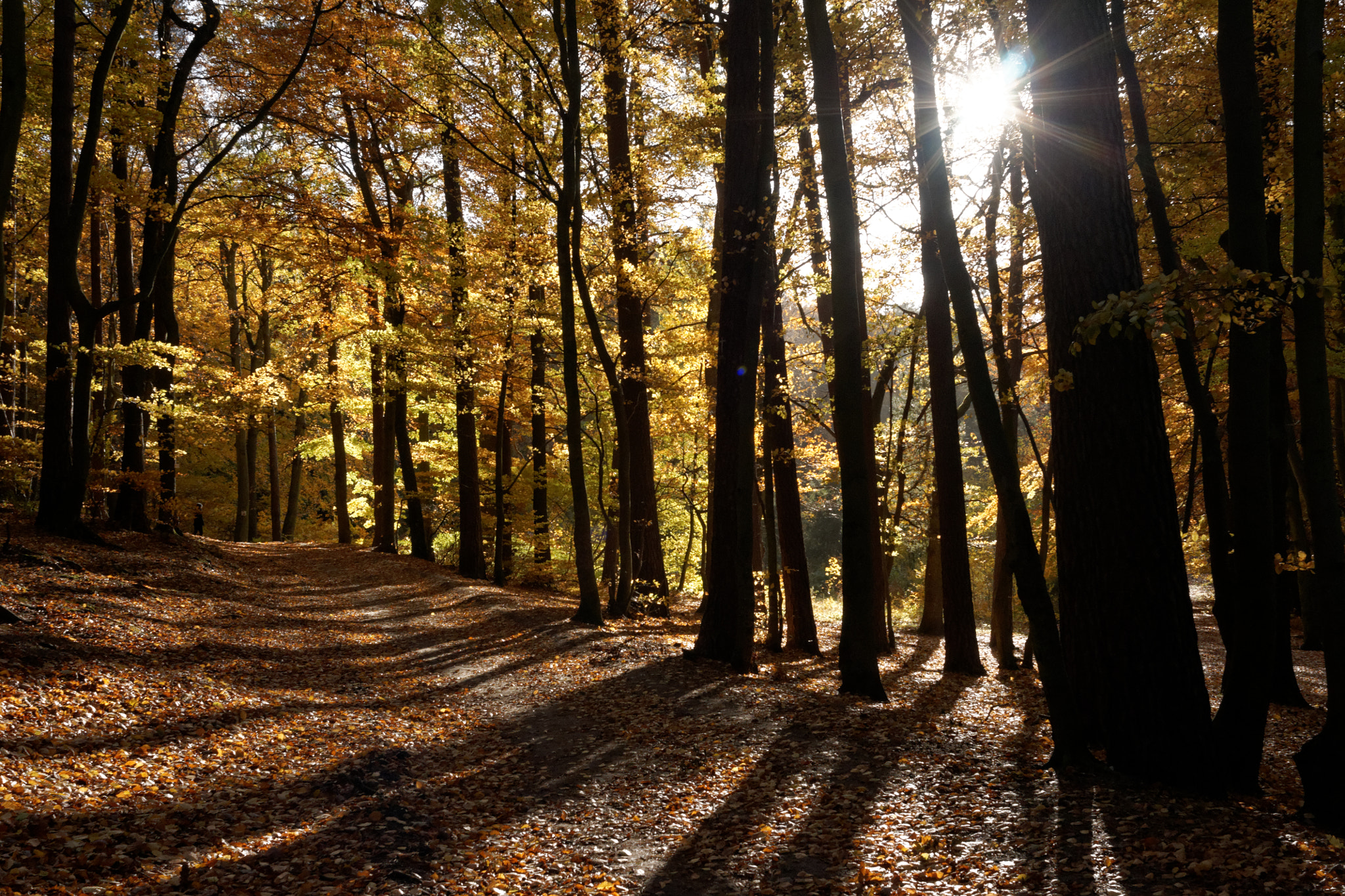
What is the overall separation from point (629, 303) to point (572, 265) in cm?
161

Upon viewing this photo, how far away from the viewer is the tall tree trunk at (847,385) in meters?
7.64

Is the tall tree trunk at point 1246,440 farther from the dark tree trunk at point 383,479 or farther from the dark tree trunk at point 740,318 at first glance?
the dark tree trunk at point 383,479

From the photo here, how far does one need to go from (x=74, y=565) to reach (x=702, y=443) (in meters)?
10.8

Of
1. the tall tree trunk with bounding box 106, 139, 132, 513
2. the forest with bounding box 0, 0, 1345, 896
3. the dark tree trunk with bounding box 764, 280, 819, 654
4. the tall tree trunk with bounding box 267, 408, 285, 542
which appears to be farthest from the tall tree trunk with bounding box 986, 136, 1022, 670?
the tall tree trunk with bounding box 267, 408, 285, 542

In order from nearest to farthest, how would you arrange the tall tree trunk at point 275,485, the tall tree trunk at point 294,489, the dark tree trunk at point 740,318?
the dark tree trunk at point 740,318 < the tall tree trunk at point 275,485 < the tall tree trunk at point 294,489

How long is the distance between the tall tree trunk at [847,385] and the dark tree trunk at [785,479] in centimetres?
325

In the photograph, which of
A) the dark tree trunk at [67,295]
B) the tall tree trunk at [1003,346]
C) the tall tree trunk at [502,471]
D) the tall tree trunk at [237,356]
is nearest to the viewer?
the dark tree trunk at [67,295]

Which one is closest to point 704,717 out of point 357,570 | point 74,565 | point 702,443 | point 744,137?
point 744,137

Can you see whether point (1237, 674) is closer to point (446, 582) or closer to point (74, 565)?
point (74, 565)

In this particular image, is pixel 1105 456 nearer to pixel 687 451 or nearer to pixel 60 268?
pixel 60 268

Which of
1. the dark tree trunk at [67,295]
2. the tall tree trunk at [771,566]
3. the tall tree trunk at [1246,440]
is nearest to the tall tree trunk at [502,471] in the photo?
the tall tree trunk at [771,566]

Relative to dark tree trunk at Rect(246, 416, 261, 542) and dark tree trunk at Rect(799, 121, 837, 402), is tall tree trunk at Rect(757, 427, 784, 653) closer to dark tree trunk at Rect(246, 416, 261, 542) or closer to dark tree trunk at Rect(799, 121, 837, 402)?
dark tree trunk at Rect(799, 121, 837, 402)

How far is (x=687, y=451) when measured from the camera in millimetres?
19688

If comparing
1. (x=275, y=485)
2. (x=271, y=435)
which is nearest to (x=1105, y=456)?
(x=271, y=435)
